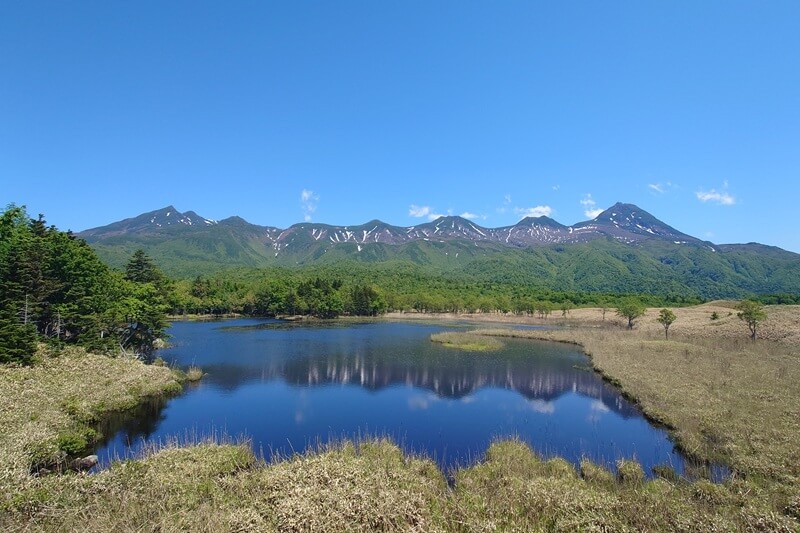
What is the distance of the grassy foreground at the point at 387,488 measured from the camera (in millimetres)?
12250

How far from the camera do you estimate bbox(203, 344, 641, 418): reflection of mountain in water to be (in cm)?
3944

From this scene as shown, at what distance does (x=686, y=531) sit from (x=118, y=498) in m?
17.5

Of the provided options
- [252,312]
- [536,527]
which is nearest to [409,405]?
[536,527]

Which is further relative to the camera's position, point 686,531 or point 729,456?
point 729,456

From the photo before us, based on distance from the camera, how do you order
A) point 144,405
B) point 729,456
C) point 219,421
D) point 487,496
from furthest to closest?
point 144,405, point 219,421, point 729,456, point 487,496

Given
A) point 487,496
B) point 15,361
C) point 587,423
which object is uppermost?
point 15,361

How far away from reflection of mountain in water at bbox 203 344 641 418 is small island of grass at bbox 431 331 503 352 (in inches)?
276

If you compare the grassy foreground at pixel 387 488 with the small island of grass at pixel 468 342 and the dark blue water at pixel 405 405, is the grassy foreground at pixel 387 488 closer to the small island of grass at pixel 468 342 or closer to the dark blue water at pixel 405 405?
the dark blue water at pixel 405 405

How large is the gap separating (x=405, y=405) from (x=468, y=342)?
35781mm

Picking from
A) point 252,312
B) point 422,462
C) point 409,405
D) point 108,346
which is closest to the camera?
point 422,462

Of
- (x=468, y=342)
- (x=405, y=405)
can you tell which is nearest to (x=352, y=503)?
(x=405, y=405)

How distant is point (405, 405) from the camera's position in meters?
34.1

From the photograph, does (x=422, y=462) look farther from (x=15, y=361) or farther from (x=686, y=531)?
(x=15, y=361)

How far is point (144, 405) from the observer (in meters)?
31.7
